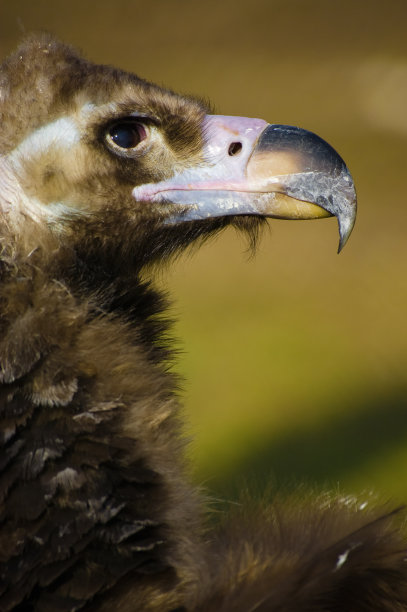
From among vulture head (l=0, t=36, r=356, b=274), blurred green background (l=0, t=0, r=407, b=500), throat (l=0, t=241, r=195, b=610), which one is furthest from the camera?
blurred green background (l=0, t=0, r=407, b=500)

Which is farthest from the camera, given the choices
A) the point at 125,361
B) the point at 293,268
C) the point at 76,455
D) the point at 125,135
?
the point at 293,268

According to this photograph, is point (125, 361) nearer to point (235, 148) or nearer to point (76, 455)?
point (76, 455)

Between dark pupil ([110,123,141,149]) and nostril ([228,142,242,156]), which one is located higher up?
nostril ([228,142,242,156])

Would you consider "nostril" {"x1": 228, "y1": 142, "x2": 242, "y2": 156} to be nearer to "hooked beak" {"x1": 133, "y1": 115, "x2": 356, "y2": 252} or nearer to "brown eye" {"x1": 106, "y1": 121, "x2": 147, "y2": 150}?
"hooked beak" {"x1": 133, "y1": 115, "x2": 356, "y2": 252}

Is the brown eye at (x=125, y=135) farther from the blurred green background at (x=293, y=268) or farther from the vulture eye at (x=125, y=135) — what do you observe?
the blurred green background at (x=293, y=268)

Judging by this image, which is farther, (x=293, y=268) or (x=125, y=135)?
(x=293, y=268)

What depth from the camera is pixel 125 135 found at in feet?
5.40

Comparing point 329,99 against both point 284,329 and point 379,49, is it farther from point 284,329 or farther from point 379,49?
point 284,329

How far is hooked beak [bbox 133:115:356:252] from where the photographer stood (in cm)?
162

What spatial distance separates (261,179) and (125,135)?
0.84 ft

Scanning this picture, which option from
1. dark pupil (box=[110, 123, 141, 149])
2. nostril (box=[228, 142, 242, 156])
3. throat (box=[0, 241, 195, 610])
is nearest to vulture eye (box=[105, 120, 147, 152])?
dark pupil (box=[110, 123, 141, 149])

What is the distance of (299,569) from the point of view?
4.84 ft

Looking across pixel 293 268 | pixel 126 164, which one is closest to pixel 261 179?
pixel 126 164

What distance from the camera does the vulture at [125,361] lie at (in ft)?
4.32
